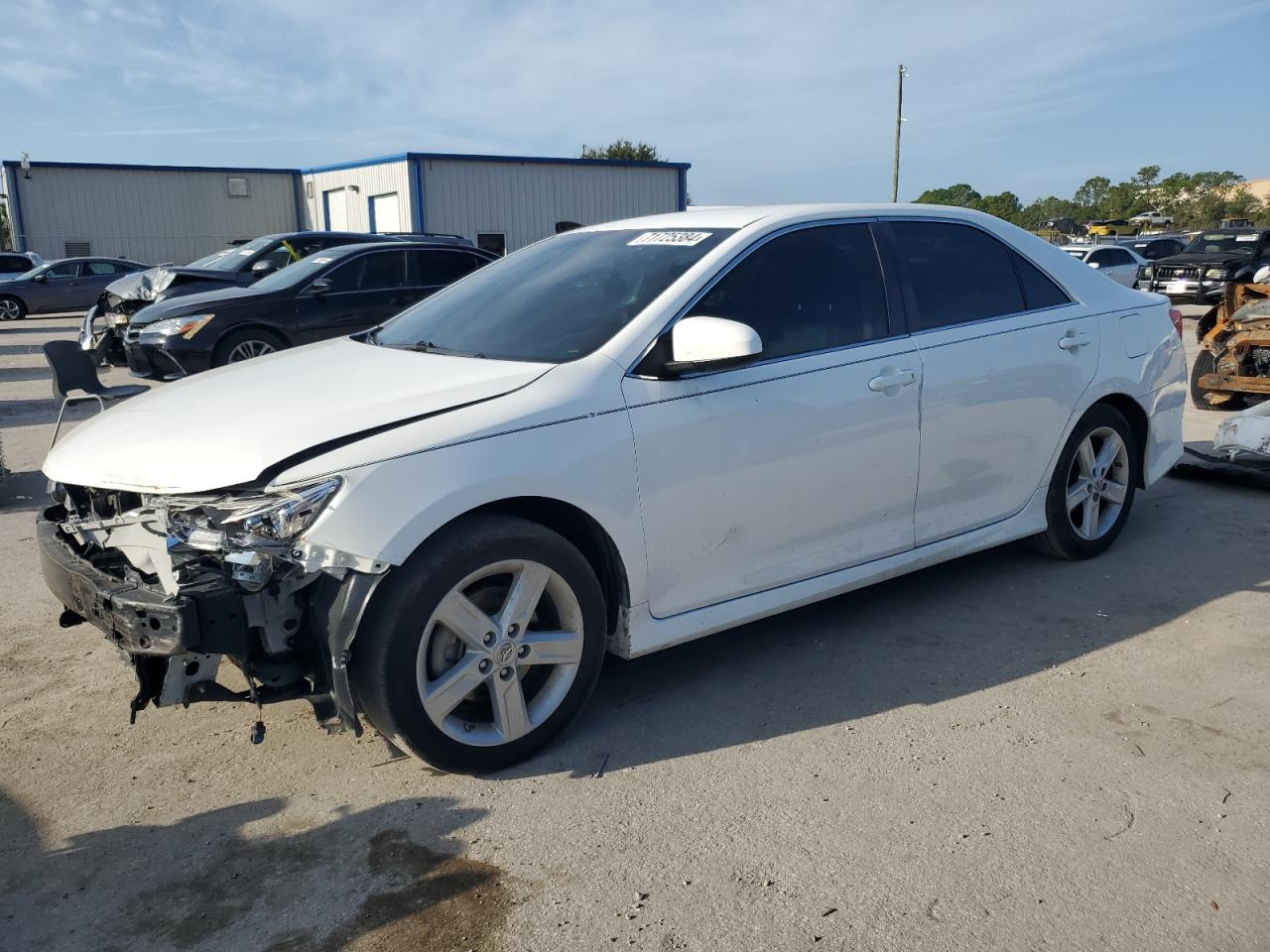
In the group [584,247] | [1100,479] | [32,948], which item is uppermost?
[584,247]

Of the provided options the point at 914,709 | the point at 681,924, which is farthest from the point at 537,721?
the point at 914,709

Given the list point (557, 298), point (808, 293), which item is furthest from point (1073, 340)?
point (557, 298)

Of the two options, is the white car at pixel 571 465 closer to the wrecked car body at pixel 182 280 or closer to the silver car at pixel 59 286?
the wrecked car body at pixel 182 280

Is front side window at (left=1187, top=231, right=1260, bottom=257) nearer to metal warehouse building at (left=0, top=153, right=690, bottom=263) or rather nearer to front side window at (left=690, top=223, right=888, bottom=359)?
metal warehouse building at (left=0, top=153, right=690, bottom=263)

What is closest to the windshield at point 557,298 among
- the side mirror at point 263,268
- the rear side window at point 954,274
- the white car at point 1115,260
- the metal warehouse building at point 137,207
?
the rear side window at point 954,274

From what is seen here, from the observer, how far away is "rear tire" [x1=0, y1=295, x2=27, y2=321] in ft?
75.8

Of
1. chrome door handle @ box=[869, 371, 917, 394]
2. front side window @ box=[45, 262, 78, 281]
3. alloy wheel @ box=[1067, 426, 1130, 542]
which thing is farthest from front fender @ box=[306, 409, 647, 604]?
front side window @ box=[45, 262, 78, 281]

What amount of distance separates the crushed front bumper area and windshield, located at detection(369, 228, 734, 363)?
112cm

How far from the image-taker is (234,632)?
3000mm

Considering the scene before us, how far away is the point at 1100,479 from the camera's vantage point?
5.24 meters

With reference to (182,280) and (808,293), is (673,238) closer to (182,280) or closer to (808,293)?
(808,293)

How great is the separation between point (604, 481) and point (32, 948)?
76.5 inches

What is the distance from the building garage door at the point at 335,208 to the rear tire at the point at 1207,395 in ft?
93.8

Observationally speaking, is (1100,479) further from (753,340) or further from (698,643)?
(753,340)
